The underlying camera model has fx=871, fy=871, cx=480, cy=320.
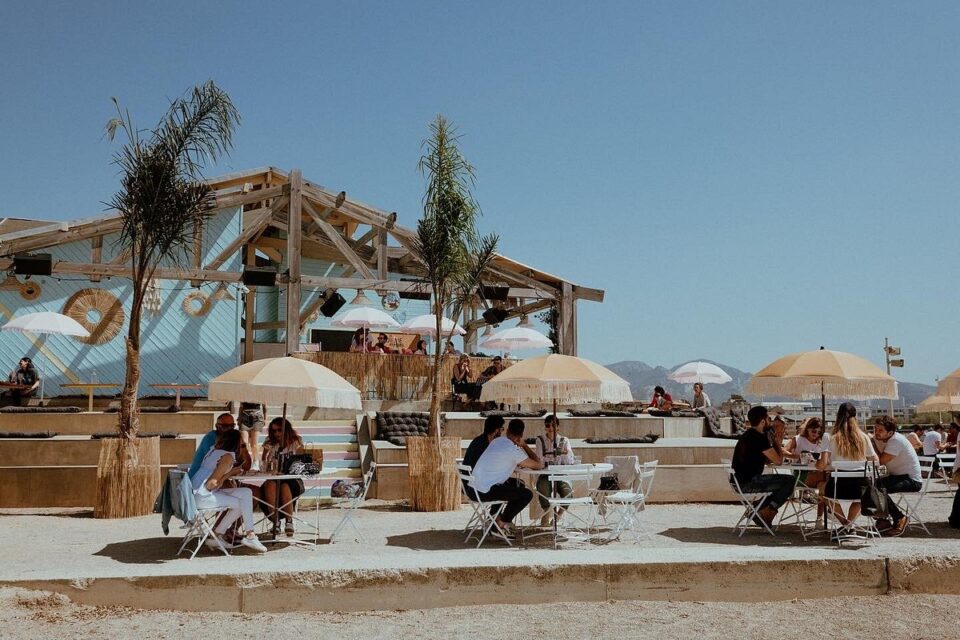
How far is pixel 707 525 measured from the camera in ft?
30.4

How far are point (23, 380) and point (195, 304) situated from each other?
4087mm

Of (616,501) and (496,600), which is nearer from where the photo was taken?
(496,600)

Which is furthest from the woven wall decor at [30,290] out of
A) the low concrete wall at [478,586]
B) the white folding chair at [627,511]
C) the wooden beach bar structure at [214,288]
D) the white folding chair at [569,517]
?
the white folding chair at [627,511]

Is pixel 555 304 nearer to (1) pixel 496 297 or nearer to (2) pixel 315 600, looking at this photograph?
(1) pixel 496 297

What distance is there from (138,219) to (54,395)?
8844 mm

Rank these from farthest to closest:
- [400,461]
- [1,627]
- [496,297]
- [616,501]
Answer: [496,297], [400,461], [616,501], [1,627]

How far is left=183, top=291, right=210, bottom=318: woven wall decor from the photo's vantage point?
752 inches

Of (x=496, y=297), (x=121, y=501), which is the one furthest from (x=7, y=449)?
(x=496, y=297)

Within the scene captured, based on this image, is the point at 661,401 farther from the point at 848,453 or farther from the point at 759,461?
the point at 848,453

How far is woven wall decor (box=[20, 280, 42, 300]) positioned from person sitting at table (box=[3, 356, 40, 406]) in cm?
198

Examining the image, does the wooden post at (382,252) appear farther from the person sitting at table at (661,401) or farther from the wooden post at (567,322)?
the person sitting at table at (661,401)

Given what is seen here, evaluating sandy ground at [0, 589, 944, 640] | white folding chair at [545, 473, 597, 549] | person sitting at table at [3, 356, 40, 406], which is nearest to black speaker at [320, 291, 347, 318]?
person sitting at table at [3, 356, 40, 406]

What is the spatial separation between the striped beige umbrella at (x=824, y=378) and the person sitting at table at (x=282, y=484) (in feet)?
15.7

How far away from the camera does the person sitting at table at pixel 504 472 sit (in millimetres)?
7941
